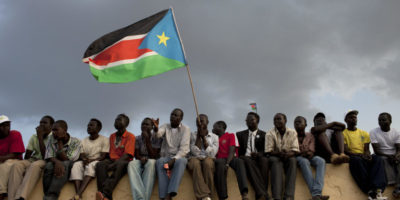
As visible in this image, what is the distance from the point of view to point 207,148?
26.2 feet

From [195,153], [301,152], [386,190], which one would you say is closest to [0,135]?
[195,153]

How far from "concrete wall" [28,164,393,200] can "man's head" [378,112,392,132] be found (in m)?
1.52

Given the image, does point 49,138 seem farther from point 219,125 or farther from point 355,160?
point 355,160

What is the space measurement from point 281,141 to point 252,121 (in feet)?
3.01

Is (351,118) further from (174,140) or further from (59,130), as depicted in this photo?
(59,130)

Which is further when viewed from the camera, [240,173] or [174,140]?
[174,140]

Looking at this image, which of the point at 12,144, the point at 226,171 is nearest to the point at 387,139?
the point at 226,171

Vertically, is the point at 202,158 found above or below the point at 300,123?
below

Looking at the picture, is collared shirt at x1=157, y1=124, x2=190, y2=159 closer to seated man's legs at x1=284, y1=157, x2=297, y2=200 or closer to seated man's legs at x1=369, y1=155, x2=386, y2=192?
seated man's legs at x1=284, y1=157, x2=297, y2=200

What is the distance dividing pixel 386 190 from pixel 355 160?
35.8 inches

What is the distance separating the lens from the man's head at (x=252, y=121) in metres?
8.48

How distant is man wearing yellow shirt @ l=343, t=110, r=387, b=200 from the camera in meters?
7.48

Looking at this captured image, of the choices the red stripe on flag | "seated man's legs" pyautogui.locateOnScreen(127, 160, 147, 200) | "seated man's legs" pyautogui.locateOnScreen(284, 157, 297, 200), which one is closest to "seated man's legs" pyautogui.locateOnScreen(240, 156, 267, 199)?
"seated man's legs" pyautogui.locateOnScreen(284, 157, 297, 200)

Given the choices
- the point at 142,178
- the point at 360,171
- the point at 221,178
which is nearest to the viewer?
the point at 221,178
